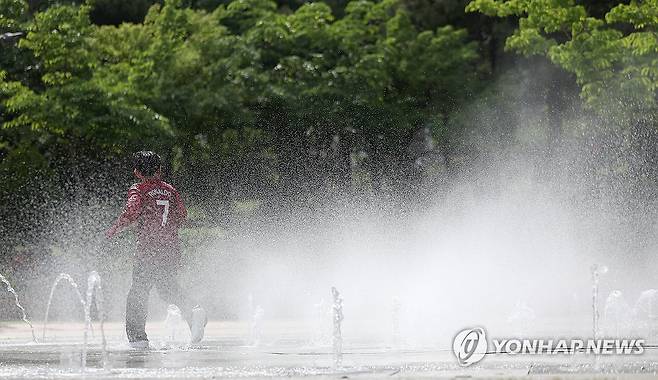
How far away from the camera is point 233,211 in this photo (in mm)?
23625

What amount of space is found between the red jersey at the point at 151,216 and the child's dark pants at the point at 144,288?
10cm

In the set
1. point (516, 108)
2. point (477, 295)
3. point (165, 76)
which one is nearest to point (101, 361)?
point (477, 295)

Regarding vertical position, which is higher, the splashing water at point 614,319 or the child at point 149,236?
the child at point 149,236

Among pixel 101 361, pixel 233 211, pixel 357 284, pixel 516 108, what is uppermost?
pixel 516 108

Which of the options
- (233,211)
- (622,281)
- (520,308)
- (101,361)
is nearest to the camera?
(101,361)

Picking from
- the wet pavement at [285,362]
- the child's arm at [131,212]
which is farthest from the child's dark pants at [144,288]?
the child's arm at [131,212]

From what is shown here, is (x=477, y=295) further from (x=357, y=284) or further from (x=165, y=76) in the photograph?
(x=165, y=76)

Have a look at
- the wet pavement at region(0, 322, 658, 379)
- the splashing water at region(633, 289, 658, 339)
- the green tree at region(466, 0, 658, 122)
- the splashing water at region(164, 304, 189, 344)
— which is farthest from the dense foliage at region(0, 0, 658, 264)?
the wet pavement at region(0, 322, 658, 379)

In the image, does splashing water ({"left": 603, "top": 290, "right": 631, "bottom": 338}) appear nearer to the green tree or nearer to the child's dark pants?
the child's dark pants

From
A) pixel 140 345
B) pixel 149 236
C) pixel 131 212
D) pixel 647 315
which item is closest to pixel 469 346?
pixel 140 345

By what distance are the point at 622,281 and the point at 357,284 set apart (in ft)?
13.5

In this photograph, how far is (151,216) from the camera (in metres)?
12.0

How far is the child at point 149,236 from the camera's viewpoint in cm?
1198

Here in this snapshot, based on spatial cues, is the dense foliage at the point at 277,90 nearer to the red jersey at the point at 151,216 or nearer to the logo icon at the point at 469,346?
the red jersey at the point at 151,216
